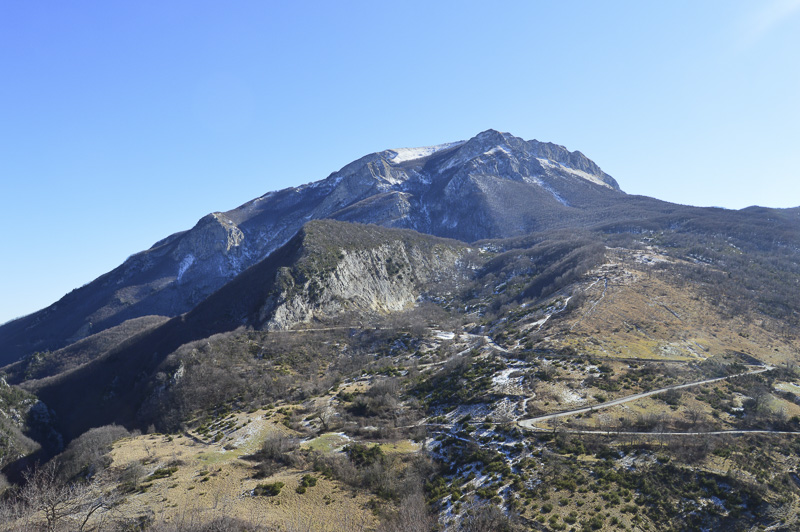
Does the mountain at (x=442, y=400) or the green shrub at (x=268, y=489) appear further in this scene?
the green shrub at (x=268, y=489)

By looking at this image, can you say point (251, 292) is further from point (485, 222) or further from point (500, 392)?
point (485, 222)

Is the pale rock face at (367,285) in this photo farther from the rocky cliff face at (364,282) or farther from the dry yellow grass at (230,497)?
the dry yellow grass at (230,497)

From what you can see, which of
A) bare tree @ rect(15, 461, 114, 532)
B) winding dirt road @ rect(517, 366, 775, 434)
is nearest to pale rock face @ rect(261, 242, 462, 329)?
bare tree @ rect(15, 461, 114, 532)

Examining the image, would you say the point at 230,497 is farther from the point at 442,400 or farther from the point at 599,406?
the point at 599,406

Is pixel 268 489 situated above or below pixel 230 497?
below

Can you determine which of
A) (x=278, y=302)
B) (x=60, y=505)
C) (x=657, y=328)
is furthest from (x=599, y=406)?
(x=278, y=302)

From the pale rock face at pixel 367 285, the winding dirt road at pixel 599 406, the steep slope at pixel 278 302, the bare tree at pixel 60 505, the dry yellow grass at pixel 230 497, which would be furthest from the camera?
the pale rock face at pixel 367 285

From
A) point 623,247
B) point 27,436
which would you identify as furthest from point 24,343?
point 623,247

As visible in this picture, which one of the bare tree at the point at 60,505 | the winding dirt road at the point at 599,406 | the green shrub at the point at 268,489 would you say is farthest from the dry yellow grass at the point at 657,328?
the bare tree at the point at 60,505
